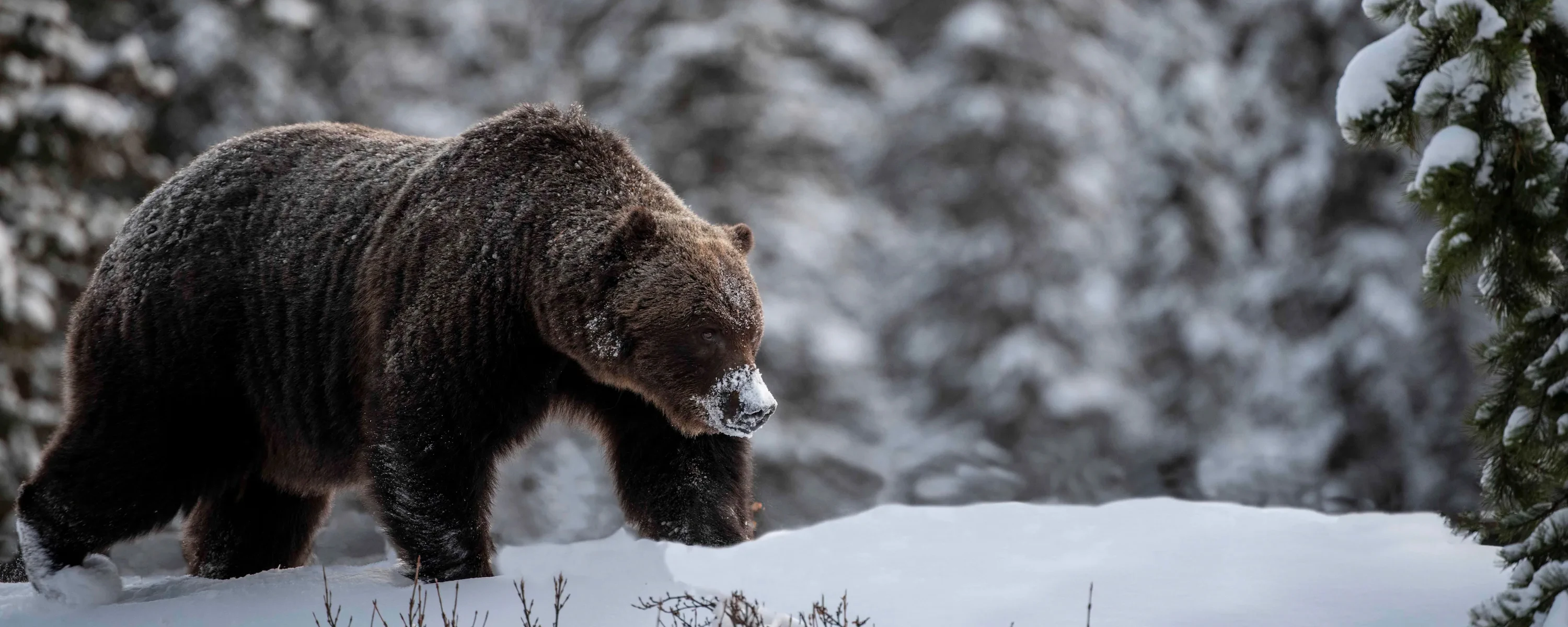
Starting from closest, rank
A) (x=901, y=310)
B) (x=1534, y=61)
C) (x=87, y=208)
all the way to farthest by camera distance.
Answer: (x=1534, y=61), (x=87, y=208), (x=901, y=310)

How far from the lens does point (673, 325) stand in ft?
15.6

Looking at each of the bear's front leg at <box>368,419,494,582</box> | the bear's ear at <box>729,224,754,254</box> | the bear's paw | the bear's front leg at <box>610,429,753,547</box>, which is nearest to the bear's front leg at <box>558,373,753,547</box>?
the bear's front leg at <box>610,429,753,547</box>

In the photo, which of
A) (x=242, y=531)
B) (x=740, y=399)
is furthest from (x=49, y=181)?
(x=740, y=399)

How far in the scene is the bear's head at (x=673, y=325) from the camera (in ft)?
15.5

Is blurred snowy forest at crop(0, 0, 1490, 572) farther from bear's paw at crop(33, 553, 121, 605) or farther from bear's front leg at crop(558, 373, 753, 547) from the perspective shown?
bear's front leg at crop(558, 373, 753, 547)

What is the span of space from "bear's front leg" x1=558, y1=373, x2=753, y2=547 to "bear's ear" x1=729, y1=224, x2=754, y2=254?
724mm

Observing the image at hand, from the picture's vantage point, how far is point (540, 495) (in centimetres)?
1109

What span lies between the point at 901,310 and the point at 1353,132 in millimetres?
7427

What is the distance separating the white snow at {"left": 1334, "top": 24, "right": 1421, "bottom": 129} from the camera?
347cm

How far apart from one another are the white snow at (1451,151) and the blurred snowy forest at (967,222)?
687 cm

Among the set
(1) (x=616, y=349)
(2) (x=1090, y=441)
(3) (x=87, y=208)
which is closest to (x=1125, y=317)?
(2) (x=1090, y=441)

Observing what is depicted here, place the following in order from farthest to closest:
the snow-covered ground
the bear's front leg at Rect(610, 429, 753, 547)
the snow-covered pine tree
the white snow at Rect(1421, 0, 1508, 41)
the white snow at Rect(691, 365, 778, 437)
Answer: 1. the snow-covered pine tree
2. the bear's front leg at Rect(610, 429, 753, 547)
3. the white snow at Rect(691, 365, 778, 437)
4. the snow-covered ground
5. the white snow at Rect(1421, 0, 1508, 41)

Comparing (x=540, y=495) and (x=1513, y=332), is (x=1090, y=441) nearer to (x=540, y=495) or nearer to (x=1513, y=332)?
(x=540, y=495)

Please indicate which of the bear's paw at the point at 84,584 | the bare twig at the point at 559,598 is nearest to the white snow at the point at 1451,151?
the bare twig at the point at 559,598
